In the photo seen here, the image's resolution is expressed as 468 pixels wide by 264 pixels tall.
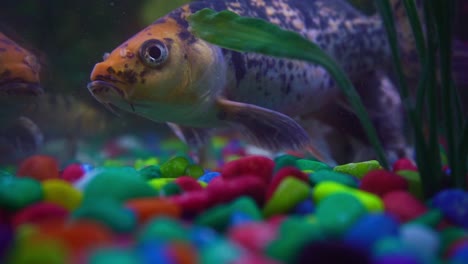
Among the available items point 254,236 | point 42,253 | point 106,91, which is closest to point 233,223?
point 254,236

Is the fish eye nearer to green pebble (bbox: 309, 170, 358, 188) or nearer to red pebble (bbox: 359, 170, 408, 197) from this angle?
green pebble (bbox: 309, 170, 358, 188)

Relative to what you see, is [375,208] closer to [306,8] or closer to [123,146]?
[306,8]

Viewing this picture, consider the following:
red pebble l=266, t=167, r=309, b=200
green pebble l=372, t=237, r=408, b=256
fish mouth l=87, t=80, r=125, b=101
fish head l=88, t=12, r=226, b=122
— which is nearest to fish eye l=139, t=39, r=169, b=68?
fish head l=88, t=12, r=226, b=122

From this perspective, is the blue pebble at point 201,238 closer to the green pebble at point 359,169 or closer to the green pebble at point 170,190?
the green pebble at point 170,190

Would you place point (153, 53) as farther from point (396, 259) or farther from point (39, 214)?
point (396, 259)

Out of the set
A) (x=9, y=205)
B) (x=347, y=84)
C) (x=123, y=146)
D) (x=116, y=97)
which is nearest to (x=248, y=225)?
(x=9, y=205)

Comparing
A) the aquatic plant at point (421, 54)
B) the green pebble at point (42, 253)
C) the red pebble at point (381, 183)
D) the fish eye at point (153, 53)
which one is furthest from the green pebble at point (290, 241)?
the fish eye at point (153, 53)
